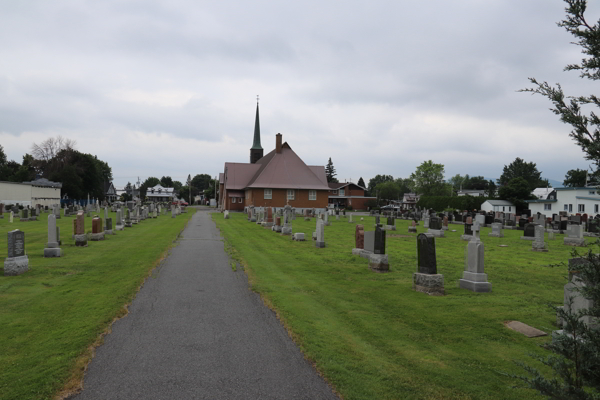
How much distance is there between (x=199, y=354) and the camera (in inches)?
220

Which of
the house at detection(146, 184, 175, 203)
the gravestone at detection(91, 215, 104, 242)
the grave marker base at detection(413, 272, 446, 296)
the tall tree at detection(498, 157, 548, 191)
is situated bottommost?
the grave marker base at detection(413, 272, 446, 296)

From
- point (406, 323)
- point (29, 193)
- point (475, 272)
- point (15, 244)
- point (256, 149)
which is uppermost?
point (256, 149)

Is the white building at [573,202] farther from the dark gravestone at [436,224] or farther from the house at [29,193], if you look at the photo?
the house at [29,193]

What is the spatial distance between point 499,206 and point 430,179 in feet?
77.0

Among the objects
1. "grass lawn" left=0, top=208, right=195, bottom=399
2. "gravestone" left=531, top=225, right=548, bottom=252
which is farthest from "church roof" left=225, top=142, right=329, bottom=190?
"grass lawn" left=0, top=208, right=195, bottom=399

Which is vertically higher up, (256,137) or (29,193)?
(256,137)

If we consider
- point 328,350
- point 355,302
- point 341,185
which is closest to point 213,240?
point 355,302

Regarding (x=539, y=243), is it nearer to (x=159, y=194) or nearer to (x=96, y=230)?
(x=96, y=230)

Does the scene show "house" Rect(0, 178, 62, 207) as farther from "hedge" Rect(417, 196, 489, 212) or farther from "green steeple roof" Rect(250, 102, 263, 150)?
"hedge" Rect(417, 196, 489, 212)

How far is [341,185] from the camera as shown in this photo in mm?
92188

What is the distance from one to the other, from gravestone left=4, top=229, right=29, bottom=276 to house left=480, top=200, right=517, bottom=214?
2380 inches

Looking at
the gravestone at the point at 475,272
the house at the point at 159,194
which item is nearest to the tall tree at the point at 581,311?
the gravestone at the point at 475,272

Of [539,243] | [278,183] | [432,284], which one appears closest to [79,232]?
[432,284]

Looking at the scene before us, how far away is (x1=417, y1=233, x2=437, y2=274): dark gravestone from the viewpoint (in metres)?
9.45
